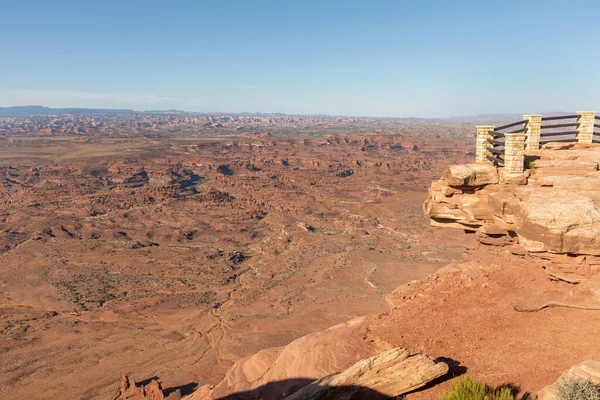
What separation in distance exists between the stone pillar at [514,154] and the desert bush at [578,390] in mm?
8188

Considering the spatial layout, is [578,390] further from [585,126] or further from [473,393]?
[585,126]

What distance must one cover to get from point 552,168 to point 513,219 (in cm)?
288

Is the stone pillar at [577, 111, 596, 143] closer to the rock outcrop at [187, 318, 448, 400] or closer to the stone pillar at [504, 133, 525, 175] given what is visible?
the stone pillar at [504, 133, 525, 175]

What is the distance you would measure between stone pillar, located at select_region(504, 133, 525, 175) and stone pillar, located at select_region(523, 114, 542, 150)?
3214mm

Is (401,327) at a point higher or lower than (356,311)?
higher

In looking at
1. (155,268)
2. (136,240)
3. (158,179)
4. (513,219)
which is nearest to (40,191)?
(158,179)

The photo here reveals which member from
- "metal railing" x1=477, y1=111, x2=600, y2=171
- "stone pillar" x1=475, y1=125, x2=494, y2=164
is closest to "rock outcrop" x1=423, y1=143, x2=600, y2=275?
"metal railing" x1=477, y1=111, x2=600, y2=171

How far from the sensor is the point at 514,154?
13.0 meters

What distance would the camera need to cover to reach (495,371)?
9.40 meters

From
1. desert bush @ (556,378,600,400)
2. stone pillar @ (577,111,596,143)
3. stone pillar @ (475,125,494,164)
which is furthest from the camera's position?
stone pillar @ (577,111,596,143)

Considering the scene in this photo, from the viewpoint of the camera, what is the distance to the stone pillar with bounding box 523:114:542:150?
50.3ft

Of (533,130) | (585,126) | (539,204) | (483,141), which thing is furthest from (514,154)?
(585,126)

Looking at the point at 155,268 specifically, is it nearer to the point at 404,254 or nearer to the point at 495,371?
the point at 404,254

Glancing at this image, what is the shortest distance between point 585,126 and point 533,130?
2933mm
